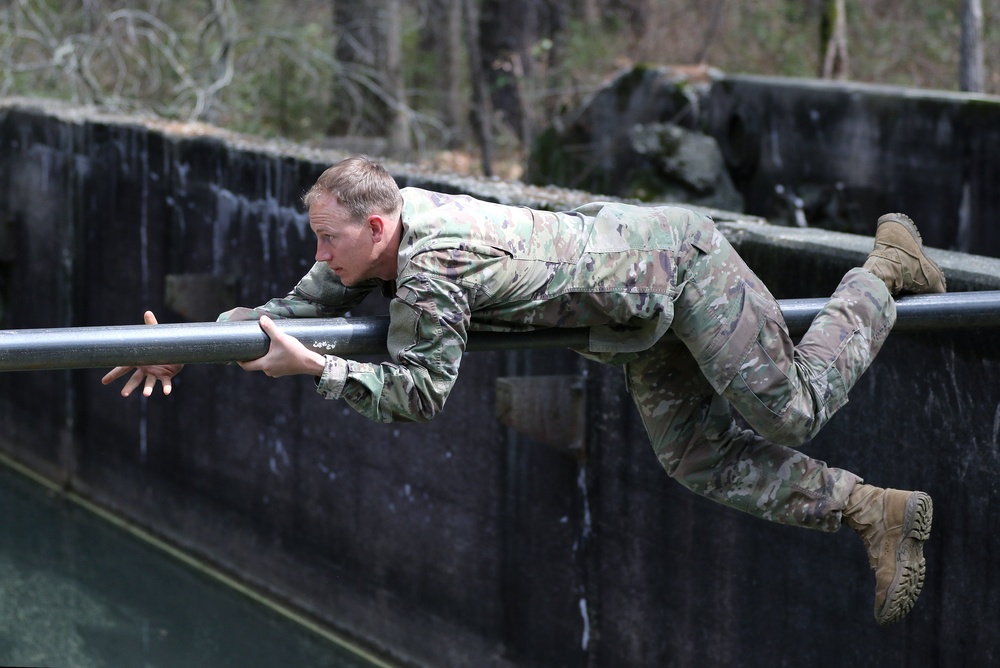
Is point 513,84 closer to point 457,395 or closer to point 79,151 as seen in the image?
point 79,151

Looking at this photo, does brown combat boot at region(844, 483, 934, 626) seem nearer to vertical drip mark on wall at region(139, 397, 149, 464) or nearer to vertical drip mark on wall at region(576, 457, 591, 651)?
vertical drip mark on wall at region(576, 457, 591, 651)

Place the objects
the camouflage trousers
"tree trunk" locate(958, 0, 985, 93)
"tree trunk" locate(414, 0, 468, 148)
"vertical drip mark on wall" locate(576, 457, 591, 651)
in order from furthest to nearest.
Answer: "tree trunk" locate(414, 0, 468, 148) → "tree trunk" locate(958, 0, 985, 93) → "vertical drip mark on wall" locate(576, 457, 591, 651) → the camouflage trousers

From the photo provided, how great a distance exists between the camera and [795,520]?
133 inches

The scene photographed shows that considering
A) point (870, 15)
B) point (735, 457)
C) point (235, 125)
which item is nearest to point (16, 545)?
point (235, 125)

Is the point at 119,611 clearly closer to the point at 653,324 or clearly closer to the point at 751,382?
the point at 653,324

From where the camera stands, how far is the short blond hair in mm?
2982

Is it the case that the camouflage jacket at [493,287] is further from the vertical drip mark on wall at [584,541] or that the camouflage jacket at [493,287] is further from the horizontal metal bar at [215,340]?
the vertical drip mark on wall at [584,541]

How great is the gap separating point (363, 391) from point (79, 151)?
6476 mm

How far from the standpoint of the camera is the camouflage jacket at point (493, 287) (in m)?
2.86

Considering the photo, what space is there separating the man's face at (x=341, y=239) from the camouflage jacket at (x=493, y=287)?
10 centimetres

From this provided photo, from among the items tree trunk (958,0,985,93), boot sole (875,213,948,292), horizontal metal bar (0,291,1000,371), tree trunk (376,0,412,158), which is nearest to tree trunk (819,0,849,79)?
tree trunk (958,0,985,93)

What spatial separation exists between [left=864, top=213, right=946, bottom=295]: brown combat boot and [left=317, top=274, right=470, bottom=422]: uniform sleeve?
1212mm

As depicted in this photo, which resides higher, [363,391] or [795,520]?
[363,391]

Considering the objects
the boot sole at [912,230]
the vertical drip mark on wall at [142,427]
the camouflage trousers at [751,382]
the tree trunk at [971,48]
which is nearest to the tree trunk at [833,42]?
the tree trunk at [971,48]
